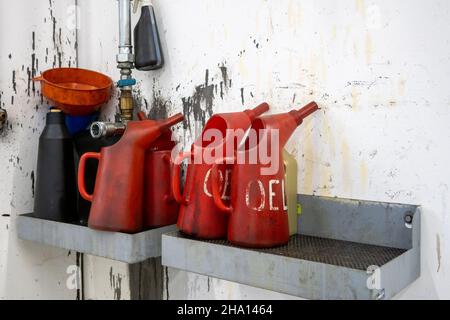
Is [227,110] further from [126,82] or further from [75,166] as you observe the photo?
[75,166]

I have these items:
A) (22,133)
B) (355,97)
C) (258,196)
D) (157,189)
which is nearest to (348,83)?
(355,97)

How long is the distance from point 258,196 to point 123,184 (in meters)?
0.28

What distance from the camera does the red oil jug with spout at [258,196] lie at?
729mm

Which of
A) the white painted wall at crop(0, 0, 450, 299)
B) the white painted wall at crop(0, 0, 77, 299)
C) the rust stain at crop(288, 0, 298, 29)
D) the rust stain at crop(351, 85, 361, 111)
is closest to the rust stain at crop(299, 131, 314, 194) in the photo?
the white painted wall at crop(0, 0, 450, 299)

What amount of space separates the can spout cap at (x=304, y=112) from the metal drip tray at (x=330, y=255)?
16 cm

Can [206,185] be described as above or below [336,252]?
above

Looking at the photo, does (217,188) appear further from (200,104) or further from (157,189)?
(200,104)

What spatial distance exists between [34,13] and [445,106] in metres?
0.96

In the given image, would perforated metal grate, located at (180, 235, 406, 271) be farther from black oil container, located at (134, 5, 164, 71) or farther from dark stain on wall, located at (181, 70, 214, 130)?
black oil container, located at (134, 5, 164, 71)

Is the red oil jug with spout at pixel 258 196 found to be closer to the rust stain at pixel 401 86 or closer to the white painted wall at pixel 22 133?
the rust stain at pixel 401 86

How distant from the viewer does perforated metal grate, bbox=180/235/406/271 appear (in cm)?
68

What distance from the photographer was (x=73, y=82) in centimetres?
114

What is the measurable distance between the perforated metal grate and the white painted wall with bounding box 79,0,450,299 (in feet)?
0.28

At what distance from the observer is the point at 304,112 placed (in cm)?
83
